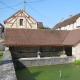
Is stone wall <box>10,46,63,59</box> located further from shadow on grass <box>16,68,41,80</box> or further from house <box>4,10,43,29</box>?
house <box>4,10,43,29</box>

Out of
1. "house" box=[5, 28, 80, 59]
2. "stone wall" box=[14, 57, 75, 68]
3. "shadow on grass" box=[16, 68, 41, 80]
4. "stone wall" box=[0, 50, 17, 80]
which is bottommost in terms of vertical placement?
"shadow on grass" box=[16, 68, 41, 80]

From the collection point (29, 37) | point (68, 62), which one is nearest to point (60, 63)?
point (68, 62)

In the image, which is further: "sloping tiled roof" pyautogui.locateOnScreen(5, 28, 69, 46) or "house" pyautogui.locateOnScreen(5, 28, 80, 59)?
"sloping tiled roof" pyautogui.locateOnScreen(5, 28, 69, 46)

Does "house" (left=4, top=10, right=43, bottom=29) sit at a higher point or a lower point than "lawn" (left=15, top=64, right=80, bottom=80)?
higher

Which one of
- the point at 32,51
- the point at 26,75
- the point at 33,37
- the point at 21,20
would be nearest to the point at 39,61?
the point at 32,51

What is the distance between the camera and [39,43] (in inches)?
797

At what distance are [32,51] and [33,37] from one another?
1.89 m

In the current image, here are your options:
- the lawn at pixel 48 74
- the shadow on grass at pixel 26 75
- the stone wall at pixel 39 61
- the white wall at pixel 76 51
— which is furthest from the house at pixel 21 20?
the shadow on grass at pixel 26 75

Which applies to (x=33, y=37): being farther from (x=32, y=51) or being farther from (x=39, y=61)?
(x=39, y=61)

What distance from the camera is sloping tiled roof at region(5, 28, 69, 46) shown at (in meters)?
19.8

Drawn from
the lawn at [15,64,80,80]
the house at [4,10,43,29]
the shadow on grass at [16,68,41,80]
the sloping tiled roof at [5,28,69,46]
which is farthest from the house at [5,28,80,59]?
the house at [4,10,43,29]

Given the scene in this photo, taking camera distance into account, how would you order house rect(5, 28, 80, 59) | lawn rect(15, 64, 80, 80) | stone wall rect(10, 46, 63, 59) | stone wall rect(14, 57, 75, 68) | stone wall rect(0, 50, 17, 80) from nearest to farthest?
stone wall rect(0, 50, 17, 80)
lawn rect(15, 64, 80, 80)
stone wall rect(14, 57, 75, 68)
house rect(5, 28, 80, 59)
stone wall rect(10, 46, 63, 59)

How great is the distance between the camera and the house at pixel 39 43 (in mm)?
19391

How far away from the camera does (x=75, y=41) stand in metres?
19.4
